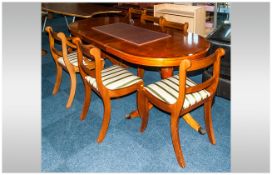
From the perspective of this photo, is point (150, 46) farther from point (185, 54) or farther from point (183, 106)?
point (183, 106)

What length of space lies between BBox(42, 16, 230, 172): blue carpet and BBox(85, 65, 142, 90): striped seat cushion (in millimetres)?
434

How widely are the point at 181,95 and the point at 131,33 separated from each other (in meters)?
0.85

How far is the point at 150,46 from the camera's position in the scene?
1.76 meters

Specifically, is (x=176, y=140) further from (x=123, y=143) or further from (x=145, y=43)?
(x=145, y=43)

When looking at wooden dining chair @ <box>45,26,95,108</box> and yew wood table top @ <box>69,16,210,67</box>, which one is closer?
yew wood table top @ <box>69,16,210,67</box>

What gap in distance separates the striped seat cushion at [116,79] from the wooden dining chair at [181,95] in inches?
4.5

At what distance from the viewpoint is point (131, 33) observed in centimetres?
206

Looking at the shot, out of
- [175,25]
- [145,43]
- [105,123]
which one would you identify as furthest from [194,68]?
[175,25]

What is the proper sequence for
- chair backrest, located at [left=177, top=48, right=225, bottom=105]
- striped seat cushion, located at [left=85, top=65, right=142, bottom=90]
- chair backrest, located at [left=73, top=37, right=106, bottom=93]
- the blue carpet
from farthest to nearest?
striped seat cushion, located at [left=85, top=65, right=142, bottom=90] → the blue carpet → chair backrest, located at [left=73, top=37, right=106, bottom=93] → chair backrest, located at [left=177, top=48, right=225, bottom=105]

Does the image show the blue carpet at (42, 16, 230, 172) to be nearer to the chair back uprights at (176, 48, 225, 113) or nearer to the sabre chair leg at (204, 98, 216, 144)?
the sabre chair leg at (204, 98, 216, 144)

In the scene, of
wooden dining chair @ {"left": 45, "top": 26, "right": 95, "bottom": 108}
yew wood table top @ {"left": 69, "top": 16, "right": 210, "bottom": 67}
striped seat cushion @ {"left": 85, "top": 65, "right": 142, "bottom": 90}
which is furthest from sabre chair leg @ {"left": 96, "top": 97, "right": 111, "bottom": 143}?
wooden dining chair @ {"left": 45, "top": 26, "right": 95, "bottom": 108}

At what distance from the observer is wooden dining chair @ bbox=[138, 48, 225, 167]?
143cm

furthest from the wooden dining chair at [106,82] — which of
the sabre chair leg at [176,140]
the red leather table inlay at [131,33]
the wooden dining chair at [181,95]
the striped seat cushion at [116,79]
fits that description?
the sabre chair leg at [176,140]

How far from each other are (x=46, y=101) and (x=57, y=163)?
36.3 inches
